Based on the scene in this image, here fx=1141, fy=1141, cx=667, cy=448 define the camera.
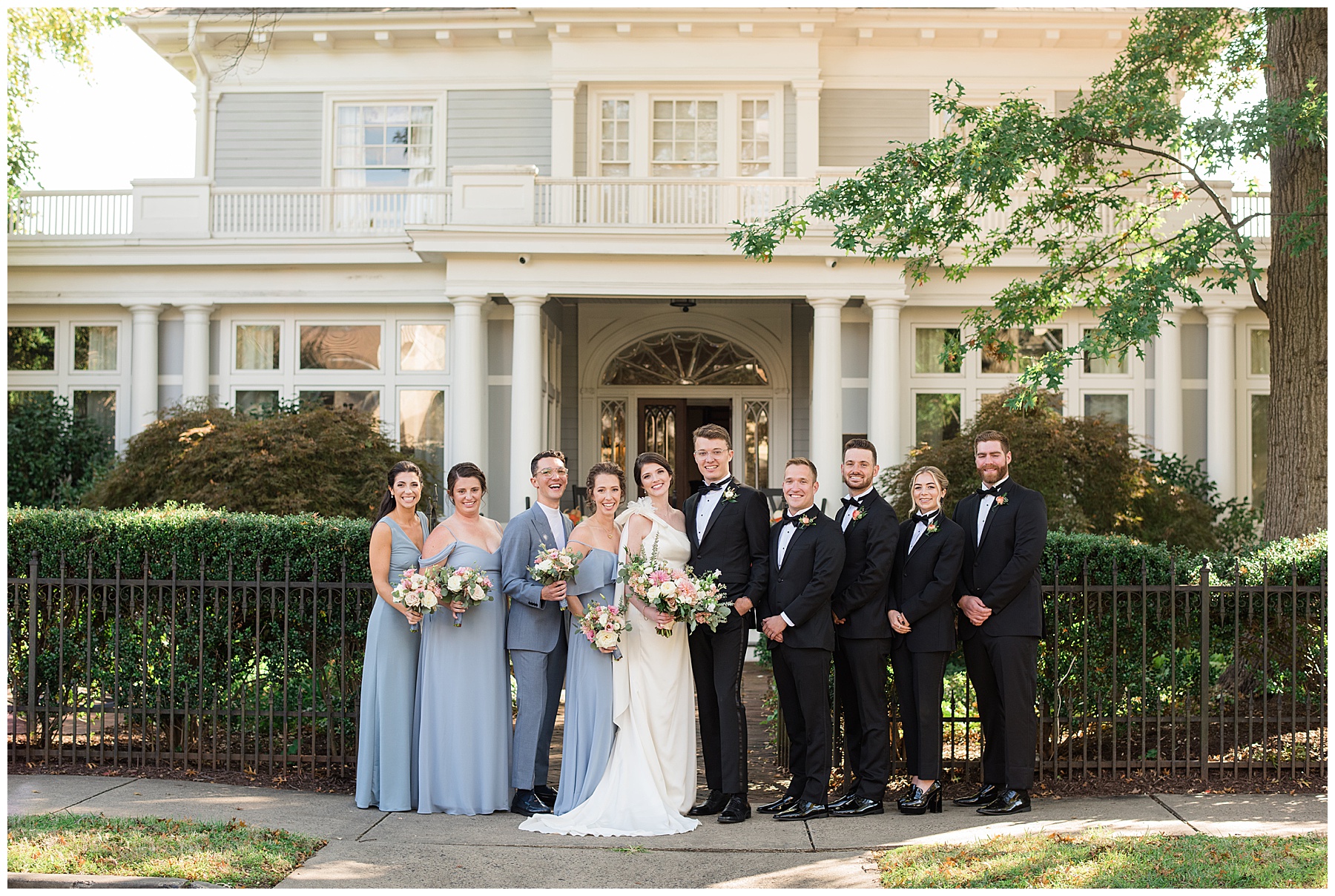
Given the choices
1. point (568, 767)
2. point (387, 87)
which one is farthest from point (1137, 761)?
point (387, 87)

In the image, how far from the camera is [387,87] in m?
Result: 18.6

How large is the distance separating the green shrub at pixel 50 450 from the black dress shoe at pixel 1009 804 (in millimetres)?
13772

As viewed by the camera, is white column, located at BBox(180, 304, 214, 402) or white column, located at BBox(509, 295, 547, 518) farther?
white column, located at BBox(180, 304, 214, 402)

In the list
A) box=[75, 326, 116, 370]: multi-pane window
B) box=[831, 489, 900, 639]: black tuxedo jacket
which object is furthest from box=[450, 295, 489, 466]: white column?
box=[831, 489, 900, 639]: black tuxedo jacket

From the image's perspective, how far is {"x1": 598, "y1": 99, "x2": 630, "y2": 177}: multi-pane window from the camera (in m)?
18.3

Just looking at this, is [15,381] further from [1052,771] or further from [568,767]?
[1052,771]

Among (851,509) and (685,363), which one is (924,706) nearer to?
(851,509)

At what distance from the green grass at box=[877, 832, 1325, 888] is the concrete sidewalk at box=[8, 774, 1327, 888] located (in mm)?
229

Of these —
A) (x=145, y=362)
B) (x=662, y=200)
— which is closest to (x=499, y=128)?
(x=662, y=200)

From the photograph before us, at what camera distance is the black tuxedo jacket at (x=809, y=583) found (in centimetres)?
638

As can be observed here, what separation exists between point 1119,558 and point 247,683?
5.71m

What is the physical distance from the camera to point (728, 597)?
6535 millimetres

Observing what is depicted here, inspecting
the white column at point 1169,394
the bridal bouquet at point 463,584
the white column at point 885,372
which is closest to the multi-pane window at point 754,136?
the white column at point 885,372

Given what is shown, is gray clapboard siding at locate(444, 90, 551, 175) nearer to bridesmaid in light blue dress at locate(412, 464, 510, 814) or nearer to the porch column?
the porch column
